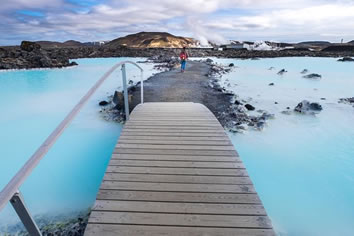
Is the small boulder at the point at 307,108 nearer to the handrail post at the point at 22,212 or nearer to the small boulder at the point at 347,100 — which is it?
the small boulder at the point at 347,100

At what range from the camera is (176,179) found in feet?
7.66

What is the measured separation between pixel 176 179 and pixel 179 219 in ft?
1.83

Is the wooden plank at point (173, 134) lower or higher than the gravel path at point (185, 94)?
higher

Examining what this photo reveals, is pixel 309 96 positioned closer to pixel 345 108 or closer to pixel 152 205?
pixel 345 108

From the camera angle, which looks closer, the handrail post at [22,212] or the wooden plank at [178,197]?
the handrail post at [22,212]

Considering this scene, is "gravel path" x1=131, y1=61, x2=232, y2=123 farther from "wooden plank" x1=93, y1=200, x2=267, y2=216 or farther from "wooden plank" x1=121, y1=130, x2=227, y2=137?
"wooden plank" x1=93, y1=200, x2=267, y2=216

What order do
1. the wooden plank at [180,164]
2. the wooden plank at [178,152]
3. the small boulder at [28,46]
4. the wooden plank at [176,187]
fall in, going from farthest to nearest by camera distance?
the small boulder at [28,46] < the wooden plank at [178,152] < the wooden plank at [180,164] < the wooden plank at [176,187]

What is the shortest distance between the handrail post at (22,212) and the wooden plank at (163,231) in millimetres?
465

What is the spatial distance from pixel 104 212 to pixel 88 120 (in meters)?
5.95

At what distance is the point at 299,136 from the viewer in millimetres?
6230

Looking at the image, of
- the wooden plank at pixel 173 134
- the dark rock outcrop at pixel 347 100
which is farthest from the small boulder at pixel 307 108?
the wooden plank at pixel 173 134

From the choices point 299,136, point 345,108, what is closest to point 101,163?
point 299,136

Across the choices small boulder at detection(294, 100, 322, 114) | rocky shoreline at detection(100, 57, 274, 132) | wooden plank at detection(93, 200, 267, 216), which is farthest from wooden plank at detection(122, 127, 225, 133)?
small boulder at detection(294, 100, 322, 114)

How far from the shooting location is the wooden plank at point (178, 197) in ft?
6.64
